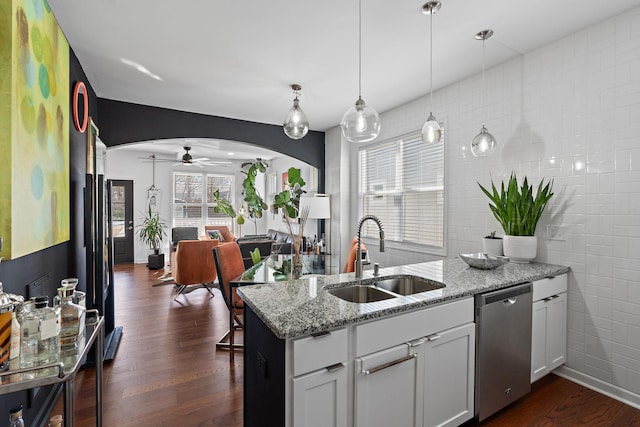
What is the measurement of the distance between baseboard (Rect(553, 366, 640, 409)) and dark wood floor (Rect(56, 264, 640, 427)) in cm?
5

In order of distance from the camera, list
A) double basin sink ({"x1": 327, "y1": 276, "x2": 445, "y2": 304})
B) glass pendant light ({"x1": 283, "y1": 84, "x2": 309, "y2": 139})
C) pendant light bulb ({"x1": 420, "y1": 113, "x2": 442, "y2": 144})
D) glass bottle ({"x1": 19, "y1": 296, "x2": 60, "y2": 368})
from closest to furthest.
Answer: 1. glass bottle ({"x1": 19, "y1": 296, "x2": 60, "y2": 368})
2. double basin sink ({"x1": 327, "y1": 276, "x2": 445, "y2": 304})
3. pendant light bulb ({"x1": 420, "y1": 113, "x2": 442, "y2": 144})
4. glass pendant light ({"x1": 283, "y1": 84, "x2": 309, "y2": 139})

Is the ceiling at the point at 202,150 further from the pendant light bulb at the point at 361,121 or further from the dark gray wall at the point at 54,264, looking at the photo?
the pendant light bulb at the point at 361,121

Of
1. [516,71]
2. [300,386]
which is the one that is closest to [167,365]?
[300,386]

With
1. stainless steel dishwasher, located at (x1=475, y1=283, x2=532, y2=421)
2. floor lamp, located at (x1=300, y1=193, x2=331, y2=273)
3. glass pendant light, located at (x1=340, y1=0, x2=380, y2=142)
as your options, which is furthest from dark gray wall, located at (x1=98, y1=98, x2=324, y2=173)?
stainless steel dishwasher, located at (x1=475, y1=283, x2=532, y2=421)

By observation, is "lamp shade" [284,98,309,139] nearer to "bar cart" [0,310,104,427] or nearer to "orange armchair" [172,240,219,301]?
"bar cart" [0,310,104,427]

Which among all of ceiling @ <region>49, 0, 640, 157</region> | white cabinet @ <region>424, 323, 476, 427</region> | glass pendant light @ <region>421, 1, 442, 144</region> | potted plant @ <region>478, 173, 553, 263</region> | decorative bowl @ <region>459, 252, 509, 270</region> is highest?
ceiling @ <region>49, 0, 640, 157</region>

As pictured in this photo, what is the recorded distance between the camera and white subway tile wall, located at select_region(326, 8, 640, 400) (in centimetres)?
209

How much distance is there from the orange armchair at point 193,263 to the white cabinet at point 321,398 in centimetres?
358

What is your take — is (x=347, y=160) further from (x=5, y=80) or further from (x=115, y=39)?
(x=5, y=80)

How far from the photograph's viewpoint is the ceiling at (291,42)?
2.03 m

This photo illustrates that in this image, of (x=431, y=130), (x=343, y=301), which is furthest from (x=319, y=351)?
(x=431, y=130)

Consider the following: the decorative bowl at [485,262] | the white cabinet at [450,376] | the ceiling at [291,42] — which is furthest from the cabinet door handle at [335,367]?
the ceiling at [291,42]

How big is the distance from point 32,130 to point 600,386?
154 inches

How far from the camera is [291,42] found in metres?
2.43
